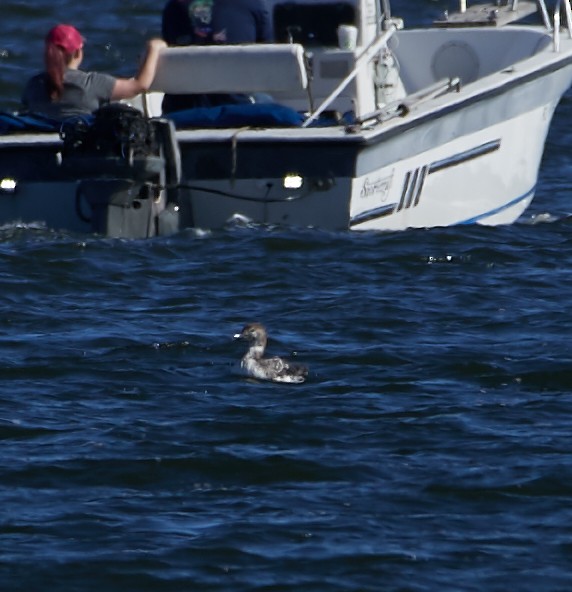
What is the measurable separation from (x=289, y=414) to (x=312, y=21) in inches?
223

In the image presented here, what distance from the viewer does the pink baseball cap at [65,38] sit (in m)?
11.3

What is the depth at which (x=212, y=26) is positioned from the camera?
12.2 m

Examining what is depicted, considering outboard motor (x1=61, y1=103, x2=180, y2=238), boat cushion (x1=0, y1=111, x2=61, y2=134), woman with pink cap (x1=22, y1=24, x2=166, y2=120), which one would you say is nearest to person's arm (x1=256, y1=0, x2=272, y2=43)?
woman with pink cap (x1=22, y1=24, x2=166, y2=120)

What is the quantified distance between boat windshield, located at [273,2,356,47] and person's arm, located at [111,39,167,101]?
4.94 feet

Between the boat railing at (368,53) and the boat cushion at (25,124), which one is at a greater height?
the boat railing at (368,53)

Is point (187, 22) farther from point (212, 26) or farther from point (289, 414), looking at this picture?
point (289, 414)

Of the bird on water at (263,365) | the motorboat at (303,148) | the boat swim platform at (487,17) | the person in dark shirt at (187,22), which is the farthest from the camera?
the boat swim platform at (487,17)

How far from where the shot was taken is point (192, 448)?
7.52 meters

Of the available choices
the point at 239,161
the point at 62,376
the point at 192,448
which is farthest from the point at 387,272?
the point at 192,448

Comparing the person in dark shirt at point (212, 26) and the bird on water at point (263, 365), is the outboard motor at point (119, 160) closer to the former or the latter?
the person in dark shirt at point (212, 26)

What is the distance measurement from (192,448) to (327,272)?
9.84ft

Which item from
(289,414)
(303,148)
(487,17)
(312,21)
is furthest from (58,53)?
(487,17)

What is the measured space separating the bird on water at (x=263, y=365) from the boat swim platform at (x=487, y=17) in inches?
242

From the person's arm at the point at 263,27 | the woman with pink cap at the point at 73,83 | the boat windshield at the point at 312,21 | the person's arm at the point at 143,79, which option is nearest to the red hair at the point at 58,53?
the woman with pink cap at the point at 73,83
